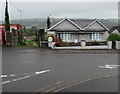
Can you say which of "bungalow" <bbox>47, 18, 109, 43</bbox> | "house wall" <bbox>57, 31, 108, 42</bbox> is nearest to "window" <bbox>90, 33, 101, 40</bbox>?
"bungalow" <bbox>47, 18, 109, 43</bbox>

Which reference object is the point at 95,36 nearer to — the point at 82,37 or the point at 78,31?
the point at 82,37

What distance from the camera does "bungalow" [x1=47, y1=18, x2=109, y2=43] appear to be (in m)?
34.3

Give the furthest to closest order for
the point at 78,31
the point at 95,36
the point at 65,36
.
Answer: the point at 95,36
the point at 65,36
the point at 78,31

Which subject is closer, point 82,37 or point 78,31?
point 78,31

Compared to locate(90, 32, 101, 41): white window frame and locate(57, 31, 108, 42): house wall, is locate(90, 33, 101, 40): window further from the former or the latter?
locate(57, 31, 108, 42): house wall

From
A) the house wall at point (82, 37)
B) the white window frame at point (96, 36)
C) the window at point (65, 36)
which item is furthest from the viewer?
the white window frame at point (96, 36)

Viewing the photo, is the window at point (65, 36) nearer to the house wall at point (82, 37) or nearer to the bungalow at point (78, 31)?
the bungalow at point (78, 31)

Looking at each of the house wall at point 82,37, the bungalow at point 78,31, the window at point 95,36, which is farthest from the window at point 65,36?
the window at point 95,36

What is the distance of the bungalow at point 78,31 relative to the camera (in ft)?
113

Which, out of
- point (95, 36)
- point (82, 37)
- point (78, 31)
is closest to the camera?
point (78, 31)

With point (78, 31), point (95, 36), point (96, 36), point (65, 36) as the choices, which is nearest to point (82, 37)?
point (78, 31)

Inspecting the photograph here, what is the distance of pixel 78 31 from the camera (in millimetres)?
34469

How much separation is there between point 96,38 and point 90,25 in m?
2.57

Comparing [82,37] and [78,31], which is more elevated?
[78,31]
